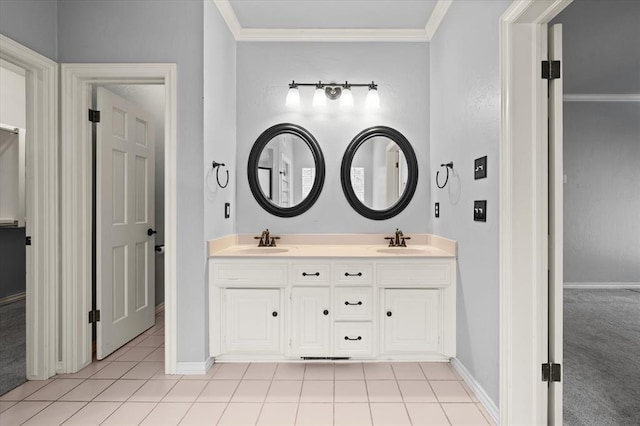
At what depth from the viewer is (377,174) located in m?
3.06

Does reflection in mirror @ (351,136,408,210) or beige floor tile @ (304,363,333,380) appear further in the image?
reflection in mirror @ (351,136,408,210)

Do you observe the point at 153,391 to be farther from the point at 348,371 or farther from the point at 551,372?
the point at 551,372

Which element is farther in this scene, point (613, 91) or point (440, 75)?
point (613, 91)

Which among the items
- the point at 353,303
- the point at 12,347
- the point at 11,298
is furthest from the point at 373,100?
the point at 11,298

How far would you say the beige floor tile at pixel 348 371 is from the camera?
7.62 ft

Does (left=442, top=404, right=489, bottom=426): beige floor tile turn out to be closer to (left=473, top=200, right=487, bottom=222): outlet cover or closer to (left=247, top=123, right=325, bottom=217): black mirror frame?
(left=473, top=200, right=487, bottom=222): outlet cover

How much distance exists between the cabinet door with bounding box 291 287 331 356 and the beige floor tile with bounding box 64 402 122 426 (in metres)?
1.08

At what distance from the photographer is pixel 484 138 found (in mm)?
1979

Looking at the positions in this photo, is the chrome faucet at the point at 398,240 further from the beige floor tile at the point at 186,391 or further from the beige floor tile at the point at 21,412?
the beige floor tile at the point at 21,412

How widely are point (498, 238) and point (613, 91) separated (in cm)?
434

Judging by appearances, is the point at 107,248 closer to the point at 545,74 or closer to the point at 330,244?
the point at 330,244

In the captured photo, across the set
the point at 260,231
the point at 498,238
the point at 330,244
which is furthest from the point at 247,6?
the point at 498,238

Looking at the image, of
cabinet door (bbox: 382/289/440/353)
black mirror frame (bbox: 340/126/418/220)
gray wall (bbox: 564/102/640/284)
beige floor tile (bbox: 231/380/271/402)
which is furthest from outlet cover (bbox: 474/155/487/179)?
gray wall (bbox: 564/102/640/284)

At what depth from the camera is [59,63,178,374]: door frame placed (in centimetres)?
232
